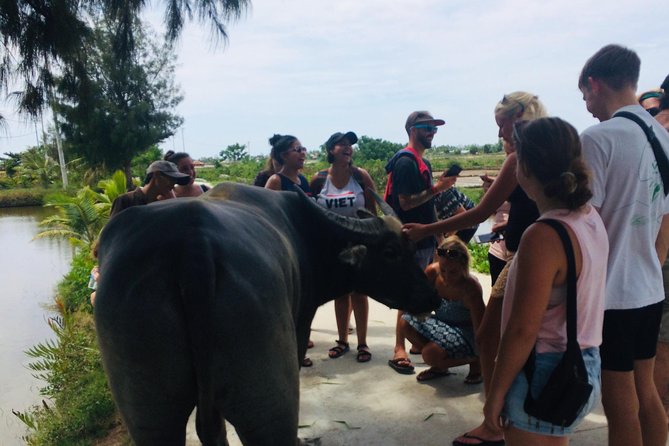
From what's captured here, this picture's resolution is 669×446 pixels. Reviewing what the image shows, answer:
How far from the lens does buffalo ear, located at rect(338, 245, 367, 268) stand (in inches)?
123

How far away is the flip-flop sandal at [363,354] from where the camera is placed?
4.81m

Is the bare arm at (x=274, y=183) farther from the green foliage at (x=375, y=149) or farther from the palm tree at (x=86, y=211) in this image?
the green foliage at (x=375, y=149)

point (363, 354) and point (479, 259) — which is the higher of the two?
point (363, 354)

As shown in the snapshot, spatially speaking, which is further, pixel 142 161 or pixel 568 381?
pixel 142 161

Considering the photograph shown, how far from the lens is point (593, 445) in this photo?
329 cm

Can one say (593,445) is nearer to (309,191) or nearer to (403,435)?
(403,435)

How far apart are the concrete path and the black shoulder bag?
5.52ft

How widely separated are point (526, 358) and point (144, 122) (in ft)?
102

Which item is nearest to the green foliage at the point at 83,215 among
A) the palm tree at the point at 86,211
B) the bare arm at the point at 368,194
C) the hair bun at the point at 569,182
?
the palm tree at the point at 86,211

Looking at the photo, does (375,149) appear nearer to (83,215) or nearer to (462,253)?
(83,215)

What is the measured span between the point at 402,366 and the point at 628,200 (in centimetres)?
264

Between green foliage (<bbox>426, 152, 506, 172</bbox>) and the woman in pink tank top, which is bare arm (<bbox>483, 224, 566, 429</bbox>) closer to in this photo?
the woman in pink tank top

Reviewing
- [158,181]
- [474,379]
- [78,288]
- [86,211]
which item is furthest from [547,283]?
[86,211]

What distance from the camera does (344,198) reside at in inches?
180
